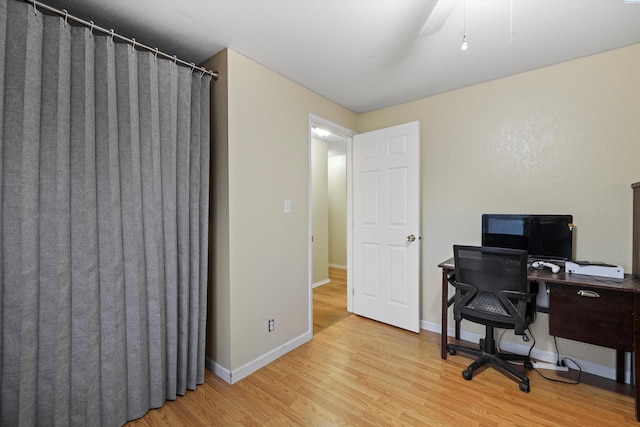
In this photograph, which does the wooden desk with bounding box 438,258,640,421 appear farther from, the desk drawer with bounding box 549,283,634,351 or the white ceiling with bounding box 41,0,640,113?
the white ceiling with bounding box 41,0,640,113

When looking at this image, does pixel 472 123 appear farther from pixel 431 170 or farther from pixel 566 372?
pixel 566 372

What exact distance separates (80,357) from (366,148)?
115 inches

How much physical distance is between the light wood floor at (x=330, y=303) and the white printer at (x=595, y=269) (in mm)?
2173

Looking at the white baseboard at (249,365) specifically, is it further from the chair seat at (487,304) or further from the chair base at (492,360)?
the chair seat at (487,304)

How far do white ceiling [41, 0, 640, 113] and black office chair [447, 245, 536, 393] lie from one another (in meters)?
1.47

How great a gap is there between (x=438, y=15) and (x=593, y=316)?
206 centimetres

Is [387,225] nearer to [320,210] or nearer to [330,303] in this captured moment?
[330,303]

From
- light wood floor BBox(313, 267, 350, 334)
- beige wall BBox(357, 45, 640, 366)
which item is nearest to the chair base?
beige wall BBox(357, 45, 640, 366)

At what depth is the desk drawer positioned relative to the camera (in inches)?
65.4

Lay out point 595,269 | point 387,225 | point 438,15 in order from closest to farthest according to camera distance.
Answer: point 438,15
point 595,269
point 387,225

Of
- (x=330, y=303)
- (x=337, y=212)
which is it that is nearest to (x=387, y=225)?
(x=330, y=303)

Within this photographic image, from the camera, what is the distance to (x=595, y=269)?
1.86 metres

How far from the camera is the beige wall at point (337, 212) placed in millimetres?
5844

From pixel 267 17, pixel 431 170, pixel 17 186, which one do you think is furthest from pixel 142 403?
pixel 431 170
